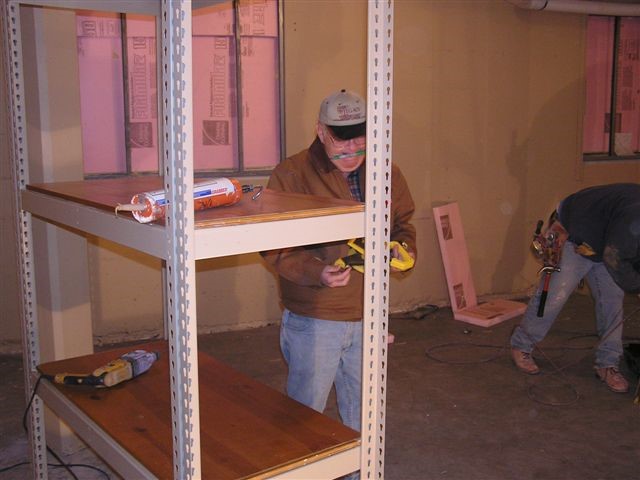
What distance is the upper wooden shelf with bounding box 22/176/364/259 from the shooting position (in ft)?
4.57

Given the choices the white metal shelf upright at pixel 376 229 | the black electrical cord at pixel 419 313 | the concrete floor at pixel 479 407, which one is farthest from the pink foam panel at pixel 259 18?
the white metal shelf upright at pixel 376 229

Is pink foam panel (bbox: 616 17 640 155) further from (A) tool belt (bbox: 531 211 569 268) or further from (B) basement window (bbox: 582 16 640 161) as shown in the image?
(A) tool belt (bbox: 531 211 569 268)

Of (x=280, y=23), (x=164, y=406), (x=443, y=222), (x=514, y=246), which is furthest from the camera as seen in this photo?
(x=514, y=246)

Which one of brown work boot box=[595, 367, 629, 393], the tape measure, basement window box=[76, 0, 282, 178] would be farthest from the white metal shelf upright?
basement window box=[76, 0, 282, 178]

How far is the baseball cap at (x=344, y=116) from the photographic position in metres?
2.23

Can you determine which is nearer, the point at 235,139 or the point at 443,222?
the point at 235,139

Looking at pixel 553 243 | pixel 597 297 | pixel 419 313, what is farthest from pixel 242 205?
pixel 419 313

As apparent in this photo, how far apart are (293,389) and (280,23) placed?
311 cm

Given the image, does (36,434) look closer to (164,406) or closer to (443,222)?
(164,406)

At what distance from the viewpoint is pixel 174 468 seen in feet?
4.85

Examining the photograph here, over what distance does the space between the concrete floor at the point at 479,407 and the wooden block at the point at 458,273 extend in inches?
10.7

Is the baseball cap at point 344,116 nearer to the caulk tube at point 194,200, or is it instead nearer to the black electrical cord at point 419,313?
the caulk tube at point 194,200

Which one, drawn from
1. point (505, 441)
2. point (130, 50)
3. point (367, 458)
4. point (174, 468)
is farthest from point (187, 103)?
point (130, 50)

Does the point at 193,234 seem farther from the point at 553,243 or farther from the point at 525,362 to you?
the point at 525,362
